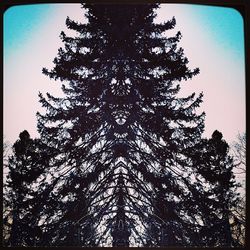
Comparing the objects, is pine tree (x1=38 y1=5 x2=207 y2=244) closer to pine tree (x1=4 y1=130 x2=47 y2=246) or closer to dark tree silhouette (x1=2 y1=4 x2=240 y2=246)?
dark tree silhouette (x1=2 y1=4 x2=240 y2=246)

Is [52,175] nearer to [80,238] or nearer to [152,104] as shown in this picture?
[80,238]

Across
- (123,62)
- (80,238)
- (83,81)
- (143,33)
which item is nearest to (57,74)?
(83,81)

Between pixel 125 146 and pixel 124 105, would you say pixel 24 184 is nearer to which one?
pixel 125 146

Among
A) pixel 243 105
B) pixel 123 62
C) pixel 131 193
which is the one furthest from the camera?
pixel 131 193

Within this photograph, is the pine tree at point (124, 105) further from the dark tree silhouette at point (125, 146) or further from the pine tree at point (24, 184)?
the pine tree at point (24, 184)

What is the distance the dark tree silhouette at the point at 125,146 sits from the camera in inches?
95.1

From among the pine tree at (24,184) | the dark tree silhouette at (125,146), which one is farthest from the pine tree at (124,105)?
the pine tree at (24,184)

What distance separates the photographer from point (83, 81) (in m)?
2.51

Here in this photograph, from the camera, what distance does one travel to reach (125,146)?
249cm

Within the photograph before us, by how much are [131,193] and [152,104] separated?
59 cm

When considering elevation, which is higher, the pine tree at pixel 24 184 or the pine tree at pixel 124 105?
the pine tree at pixel 124 105

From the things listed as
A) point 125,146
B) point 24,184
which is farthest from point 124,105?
point 24,184

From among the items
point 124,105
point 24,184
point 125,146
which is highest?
point 124,105

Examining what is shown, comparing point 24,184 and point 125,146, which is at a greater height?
point 125,146
